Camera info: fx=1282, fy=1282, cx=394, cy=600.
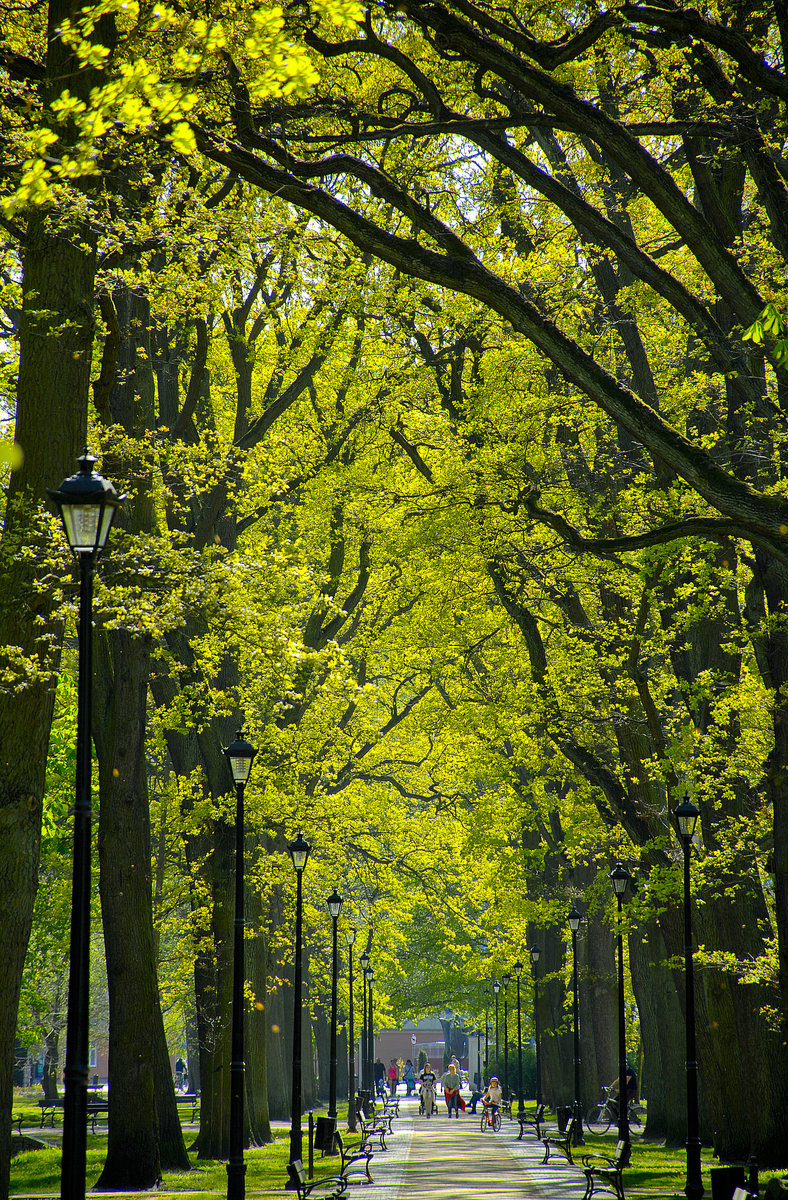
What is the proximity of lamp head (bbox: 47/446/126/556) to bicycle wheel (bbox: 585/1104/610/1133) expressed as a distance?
84.2ft

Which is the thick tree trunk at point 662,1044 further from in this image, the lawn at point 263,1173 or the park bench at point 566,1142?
the park bench at point 566,1142

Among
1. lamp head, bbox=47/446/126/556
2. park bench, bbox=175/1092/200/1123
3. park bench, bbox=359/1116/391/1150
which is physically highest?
lamp head, bbox=47/446/126/556

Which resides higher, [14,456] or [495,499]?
[495,499]

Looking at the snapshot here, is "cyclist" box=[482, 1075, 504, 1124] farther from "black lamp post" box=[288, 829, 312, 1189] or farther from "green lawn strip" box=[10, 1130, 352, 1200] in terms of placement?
"black lamp post" box=[288, 829, 312, 1189]

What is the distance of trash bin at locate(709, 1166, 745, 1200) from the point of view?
1212cm

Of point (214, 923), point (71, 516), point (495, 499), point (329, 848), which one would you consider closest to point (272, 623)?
point (495, 499)

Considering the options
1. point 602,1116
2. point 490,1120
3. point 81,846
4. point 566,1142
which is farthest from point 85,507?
point 490,1120

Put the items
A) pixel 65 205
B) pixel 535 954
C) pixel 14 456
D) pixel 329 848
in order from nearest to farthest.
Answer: pixel 65 205
pixel 14 456
pixel 329 848
pixel 535 954

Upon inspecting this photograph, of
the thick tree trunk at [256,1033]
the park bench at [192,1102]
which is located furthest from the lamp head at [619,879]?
the park bench at [192,1102]

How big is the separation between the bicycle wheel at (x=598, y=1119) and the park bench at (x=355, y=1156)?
6967 mm

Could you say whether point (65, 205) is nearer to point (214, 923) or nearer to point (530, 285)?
point (530, 285)

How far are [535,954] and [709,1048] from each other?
19.0 meters

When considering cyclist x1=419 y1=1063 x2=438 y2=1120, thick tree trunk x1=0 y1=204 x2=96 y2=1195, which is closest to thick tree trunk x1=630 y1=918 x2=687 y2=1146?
thick tree trunk x1=0 y1=204 x2=96 y2=1195

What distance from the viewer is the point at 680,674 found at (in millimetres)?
19062
